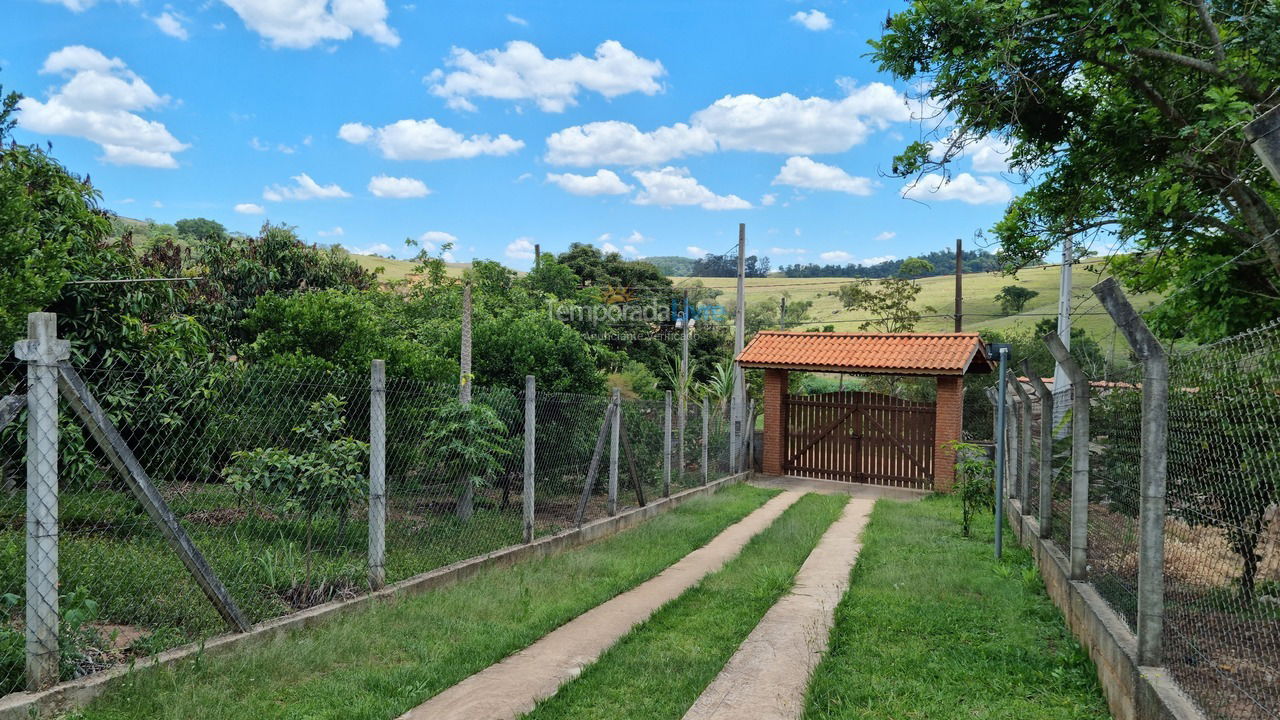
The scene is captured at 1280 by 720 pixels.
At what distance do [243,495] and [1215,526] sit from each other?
20.4 ft

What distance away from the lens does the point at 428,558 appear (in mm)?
7078

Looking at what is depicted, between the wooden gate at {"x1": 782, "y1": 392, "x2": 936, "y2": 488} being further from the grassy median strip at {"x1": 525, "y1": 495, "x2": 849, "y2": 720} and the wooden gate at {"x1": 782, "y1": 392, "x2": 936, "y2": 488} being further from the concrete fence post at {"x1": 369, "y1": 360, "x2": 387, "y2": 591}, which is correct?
the concrete fence post at {"x1": 369, "y1": 360, "x2": 387, "y2": 591}

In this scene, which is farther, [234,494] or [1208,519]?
[234,494]

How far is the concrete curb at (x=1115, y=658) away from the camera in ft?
11.8

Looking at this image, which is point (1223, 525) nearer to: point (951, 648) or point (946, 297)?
point (951, 648)

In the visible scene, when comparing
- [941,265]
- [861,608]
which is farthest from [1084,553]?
[941,265]

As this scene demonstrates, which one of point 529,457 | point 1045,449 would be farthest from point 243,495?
point 1045,449

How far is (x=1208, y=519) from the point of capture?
156 inches

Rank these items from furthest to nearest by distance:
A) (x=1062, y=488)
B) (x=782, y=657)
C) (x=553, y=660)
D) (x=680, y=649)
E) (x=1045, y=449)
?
(x=1045, y=449) < (x=1062, y=488) < (x=680, y=649) < (x=782, y=657) < (x=553, y=660)

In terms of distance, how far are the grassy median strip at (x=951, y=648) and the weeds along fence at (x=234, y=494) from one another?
11.3 ft

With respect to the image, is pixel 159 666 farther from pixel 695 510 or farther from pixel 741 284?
pixel 741 284

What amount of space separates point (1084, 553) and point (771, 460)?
12.1 m

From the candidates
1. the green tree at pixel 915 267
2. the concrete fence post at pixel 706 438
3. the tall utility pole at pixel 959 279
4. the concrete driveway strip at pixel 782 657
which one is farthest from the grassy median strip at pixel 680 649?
the green tree at pixel 915 267

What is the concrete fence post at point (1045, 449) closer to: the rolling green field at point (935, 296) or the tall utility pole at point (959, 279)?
the tall utility pole at point (959, 279)
